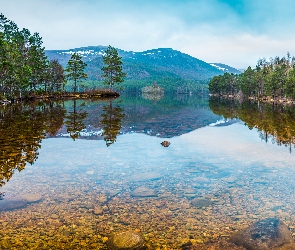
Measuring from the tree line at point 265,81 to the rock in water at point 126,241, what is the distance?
263 feet

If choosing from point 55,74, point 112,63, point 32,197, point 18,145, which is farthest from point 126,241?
point 112,63

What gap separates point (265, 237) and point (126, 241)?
3.77 m

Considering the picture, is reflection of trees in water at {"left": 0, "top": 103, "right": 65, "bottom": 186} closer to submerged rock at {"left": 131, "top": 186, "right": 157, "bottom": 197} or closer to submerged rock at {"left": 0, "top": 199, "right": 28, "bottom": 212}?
submerged rock at {"left": 0, "top": 199, "right": 28, "bottom": 212}

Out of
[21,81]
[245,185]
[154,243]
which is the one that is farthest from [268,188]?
[21,81]

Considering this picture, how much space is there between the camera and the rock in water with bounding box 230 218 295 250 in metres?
7.62

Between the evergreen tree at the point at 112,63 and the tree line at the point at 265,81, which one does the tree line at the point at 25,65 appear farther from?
the tree line at the point at 265,81

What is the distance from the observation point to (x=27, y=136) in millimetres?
22484

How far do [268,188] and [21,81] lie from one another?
60.8 metres

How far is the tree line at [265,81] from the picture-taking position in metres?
92.0

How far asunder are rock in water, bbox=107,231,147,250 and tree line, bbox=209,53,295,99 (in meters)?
80.2

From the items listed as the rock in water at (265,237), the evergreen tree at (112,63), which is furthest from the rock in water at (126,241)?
the evergreen tree at (112,63)

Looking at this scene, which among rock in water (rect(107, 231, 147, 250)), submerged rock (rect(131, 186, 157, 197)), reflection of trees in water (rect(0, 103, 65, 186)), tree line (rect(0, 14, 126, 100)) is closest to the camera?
rock in water (rect(107, 231, 147, 250))

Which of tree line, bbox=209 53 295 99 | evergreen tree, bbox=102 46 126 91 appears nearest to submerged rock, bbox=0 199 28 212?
tree line, bbox=209 53 295 99

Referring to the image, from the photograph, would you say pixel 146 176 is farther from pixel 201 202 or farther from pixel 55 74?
pixel 55 74
